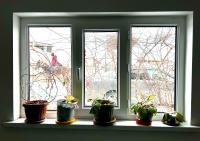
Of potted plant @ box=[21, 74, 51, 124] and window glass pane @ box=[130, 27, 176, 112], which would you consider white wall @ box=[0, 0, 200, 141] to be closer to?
potted plant @ box=[21, 74, 51, 124]

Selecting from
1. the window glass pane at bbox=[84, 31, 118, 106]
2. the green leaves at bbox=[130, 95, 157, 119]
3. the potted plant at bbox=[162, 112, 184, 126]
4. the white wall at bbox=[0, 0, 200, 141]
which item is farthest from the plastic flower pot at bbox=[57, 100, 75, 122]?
the potted plant at bbox=[162, 112, 184, 126]

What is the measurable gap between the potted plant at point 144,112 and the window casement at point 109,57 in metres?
0.11

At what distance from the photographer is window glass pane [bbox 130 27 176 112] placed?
2.05m

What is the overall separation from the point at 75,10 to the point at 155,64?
831 mm

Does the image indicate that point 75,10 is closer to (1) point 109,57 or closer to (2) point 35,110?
(1) point 109,57

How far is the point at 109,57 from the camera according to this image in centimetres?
208

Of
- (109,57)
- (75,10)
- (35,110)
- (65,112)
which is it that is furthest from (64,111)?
(75,10)

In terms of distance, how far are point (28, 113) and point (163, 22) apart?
4.55 ft

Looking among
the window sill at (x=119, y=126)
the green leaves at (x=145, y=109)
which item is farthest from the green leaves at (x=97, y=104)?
the green leaves at (x=145, y=109)

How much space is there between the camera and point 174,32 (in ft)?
6.73

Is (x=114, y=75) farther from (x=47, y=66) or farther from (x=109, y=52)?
(x=47, y=66)

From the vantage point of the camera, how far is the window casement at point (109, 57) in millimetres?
2053

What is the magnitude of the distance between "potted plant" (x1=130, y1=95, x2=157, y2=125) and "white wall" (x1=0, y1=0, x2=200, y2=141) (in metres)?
0.10
